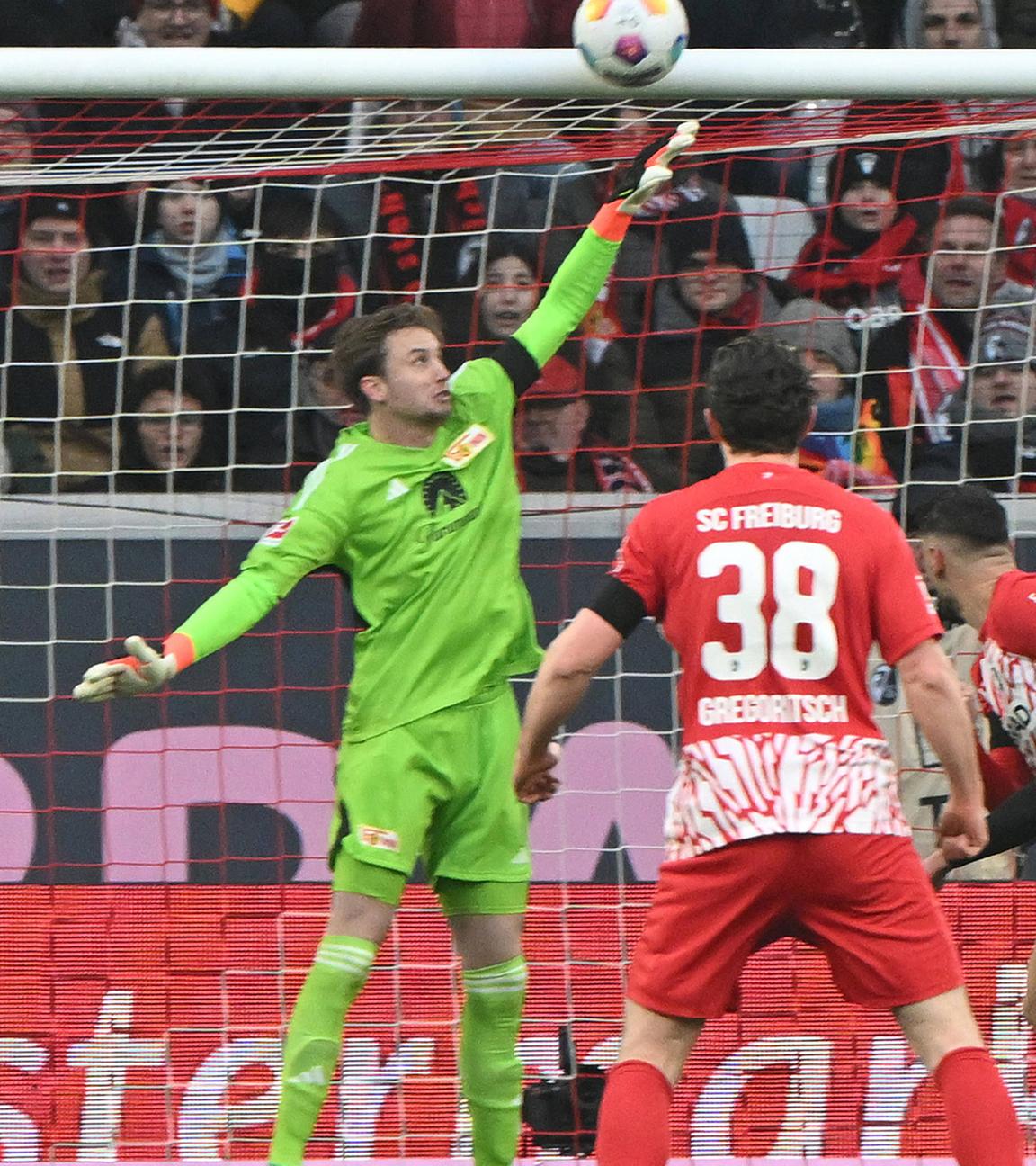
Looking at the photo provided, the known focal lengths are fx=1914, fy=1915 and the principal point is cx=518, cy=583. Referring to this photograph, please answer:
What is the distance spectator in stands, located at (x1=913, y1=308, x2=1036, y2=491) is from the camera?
5.91 meters

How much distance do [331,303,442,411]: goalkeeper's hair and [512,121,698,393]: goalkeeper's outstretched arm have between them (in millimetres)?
251

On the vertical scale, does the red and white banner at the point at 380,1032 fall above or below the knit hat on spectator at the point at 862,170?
below

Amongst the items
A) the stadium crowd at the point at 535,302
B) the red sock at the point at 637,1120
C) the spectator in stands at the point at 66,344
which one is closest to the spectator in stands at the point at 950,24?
the stadium crowd at the point at 535,302

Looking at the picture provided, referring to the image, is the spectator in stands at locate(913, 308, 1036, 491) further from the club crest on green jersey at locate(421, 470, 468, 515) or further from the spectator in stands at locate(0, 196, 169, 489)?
the spectator in stands at locate(0, 196, 169, 489)

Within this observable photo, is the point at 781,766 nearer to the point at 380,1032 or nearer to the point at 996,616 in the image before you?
the point at 996,616

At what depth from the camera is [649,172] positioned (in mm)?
4391

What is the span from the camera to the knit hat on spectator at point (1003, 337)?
6289 millimetres

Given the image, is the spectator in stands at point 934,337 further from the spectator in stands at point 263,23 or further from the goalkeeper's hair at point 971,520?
the spectator in stands at point 263,23

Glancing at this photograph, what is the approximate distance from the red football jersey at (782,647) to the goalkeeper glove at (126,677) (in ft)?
3.33

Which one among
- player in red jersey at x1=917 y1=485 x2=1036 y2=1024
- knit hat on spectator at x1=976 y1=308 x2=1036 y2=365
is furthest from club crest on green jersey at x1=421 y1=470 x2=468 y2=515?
knit hat on spectator at x1=976 y1=308 x2=1036 y2=365

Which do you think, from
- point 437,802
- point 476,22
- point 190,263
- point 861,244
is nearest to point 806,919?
point 437,802

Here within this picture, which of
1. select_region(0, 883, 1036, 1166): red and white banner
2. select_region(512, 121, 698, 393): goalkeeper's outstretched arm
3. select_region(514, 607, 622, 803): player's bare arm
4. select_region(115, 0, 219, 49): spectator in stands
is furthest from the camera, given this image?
select_region(115, 0, 219, 49): spectator in stands

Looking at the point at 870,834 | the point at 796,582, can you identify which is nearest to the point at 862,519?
the point at 796,582

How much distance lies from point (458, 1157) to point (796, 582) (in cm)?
252
